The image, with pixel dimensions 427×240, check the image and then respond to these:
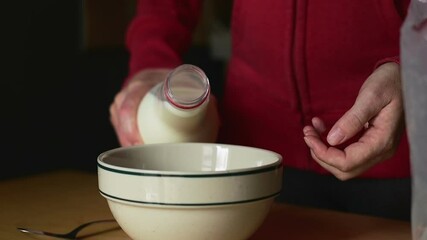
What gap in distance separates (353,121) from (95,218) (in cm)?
31

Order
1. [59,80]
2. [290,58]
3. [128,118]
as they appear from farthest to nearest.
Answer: [59,80], [290,58], [128,118]

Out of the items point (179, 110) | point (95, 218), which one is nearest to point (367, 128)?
point (179, 110)

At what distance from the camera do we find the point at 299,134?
3.34 feet

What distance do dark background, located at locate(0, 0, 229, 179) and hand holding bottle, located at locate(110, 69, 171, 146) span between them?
1280mm

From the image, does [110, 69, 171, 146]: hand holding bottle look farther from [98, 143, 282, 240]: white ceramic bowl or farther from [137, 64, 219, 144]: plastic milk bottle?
[98, 143, 282, 240]: white ceramic bowl

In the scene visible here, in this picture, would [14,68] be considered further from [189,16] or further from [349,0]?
[349,0]

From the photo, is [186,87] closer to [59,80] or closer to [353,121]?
[353,121]

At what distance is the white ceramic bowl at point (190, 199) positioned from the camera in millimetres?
596

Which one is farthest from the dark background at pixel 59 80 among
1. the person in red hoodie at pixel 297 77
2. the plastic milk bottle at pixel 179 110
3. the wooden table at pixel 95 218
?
the plastic milk bottle at pixel 179 110

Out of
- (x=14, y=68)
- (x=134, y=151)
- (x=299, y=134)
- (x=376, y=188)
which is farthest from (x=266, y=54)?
(x=14, y=68)

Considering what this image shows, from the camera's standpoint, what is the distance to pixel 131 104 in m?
0.87

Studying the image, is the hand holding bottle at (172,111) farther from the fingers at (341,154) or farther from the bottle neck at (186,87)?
the fingers at (341,154)

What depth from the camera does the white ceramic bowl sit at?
596mm

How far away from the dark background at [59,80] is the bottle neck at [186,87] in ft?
4.84
